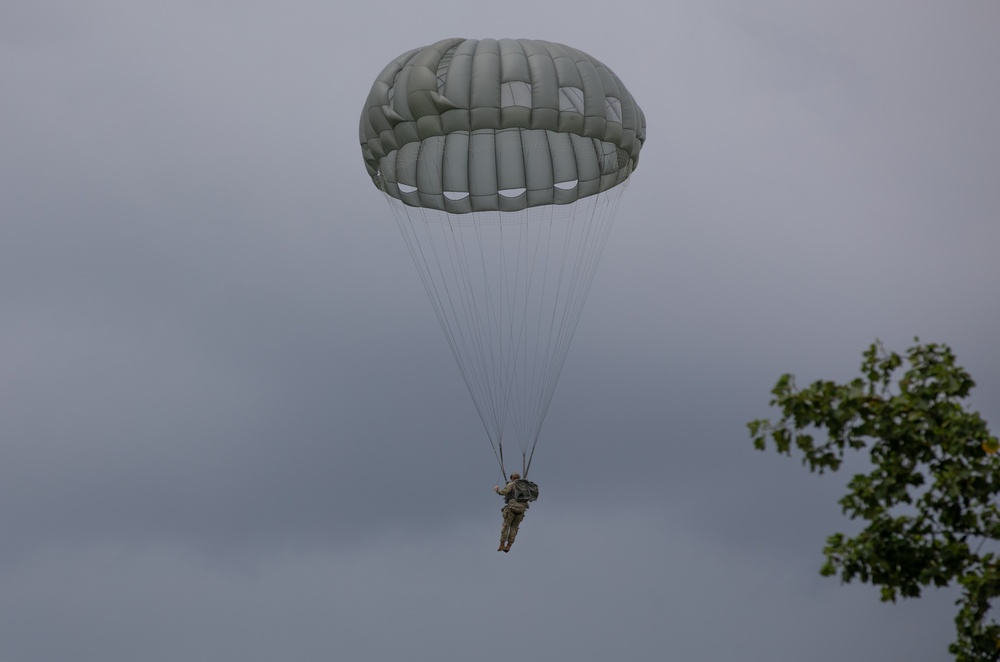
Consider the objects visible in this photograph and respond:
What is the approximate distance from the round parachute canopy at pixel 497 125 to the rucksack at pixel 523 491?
6913 mm

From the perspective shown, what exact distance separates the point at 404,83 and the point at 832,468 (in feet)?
59.3

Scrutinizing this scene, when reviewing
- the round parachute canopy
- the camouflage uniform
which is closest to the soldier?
the camouflage uniform

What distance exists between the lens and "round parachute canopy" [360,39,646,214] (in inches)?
1348

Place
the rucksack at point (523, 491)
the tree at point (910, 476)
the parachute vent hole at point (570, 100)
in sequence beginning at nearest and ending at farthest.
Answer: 1. the tree at point (910, 476)
2. the rucksack at point (523, 491)
3. the parachute vent hole at point (570, 100)

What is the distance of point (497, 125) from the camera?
3434cm

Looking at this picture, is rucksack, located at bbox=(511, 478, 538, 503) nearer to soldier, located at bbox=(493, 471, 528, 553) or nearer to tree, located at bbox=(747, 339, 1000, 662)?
soldier, located at bbox=(493, 471, 528, 553)

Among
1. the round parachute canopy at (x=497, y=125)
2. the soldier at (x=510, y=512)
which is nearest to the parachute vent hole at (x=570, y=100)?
the round parachute canopy at (x=497, y=125)

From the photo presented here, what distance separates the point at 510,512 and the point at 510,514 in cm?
6

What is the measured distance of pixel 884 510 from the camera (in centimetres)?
2000

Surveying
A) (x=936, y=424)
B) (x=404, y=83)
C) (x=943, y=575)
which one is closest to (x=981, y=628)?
(x=943, y=575)

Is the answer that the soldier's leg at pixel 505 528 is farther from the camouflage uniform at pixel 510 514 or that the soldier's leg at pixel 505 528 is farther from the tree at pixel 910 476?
the tree at pixel 910 476

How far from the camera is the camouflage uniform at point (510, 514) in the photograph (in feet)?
111

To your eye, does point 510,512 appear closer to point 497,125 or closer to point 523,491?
point 523,491

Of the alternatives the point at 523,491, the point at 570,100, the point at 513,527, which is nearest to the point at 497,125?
the point at 570,100
